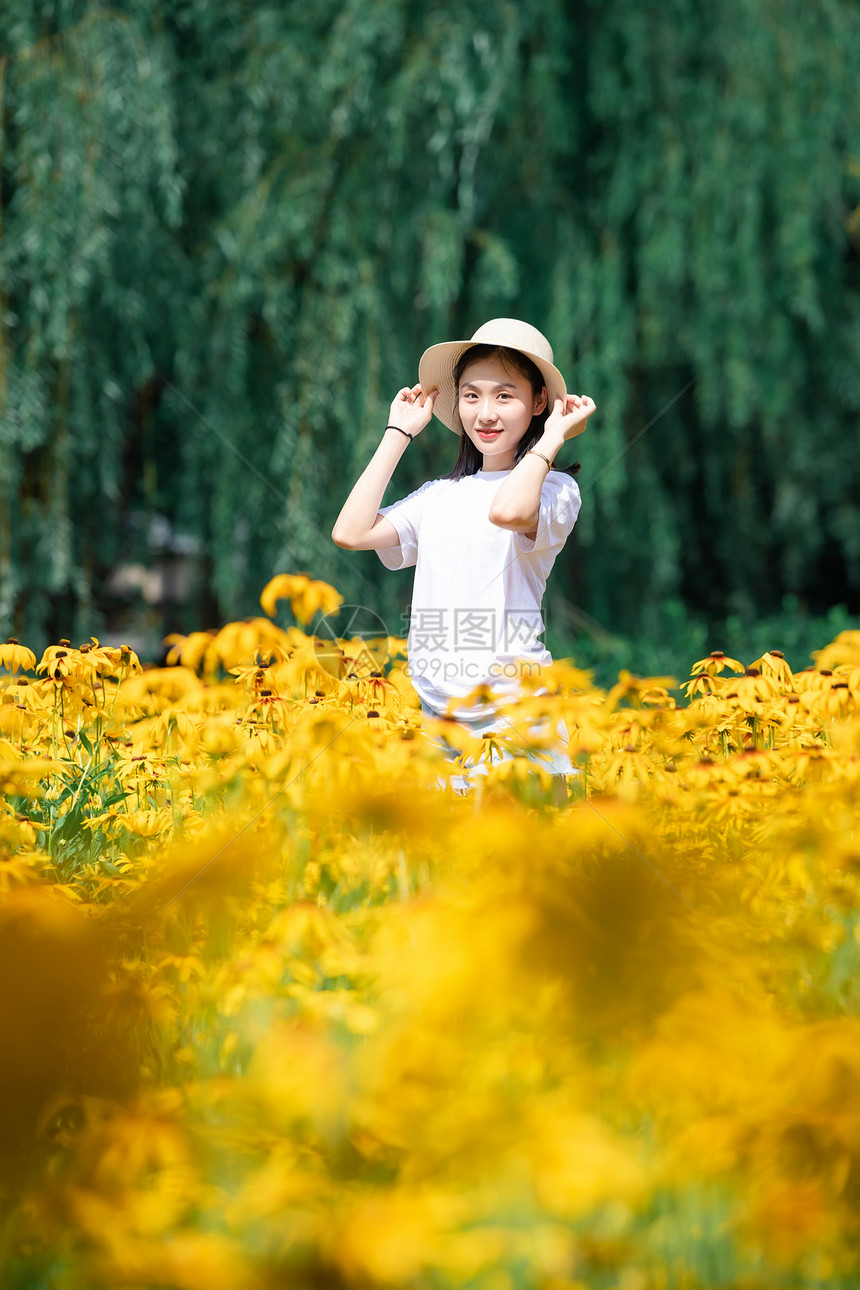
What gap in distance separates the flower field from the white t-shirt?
1.59ft

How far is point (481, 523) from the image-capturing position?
2.13 m

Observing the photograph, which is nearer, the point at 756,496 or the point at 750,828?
the point at 750,828

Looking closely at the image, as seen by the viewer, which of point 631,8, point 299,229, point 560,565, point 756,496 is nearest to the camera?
point 299,229

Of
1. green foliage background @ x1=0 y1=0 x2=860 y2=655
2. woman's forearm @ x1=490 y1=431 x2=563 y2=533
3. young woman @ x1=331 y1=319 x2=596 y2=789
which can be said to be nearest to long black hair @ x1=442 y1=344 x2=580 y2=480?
young woman @ x1=331 y1=319 x2=596 y2=789

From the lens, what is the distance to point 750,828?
1.78 meters

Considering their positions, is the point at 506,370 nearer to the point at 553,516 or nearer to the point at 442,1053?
the point at 553,516

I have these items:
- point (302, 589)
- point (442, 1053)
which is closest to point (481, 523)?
point (302, 589)

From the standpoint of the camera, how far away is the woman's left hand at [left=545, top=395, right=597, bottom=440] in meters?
2.03

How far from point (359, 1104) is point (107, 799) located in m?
1.20

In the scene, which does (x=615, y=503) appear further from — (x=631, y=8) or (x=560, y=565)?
(x=631, y=8)

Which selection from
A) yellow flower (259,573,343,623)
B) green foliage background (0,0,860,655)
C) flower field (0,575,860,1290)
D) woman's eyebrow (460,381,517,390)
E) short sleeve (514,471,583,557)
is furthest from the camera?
green foliage background (0,0,860,655)

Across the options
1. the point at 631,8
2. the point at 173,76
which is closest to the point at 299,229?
the point at 173,76

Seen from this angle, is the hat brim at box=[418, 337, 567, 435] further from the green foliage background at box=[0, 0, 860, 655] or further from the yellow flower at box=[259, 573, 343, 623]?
the green foliage background at box=[0, 0, 860, 655]

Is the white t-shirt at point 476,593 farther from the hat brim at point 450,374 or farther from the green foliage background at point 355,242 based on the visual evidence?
the green foliage background at point 355,242
